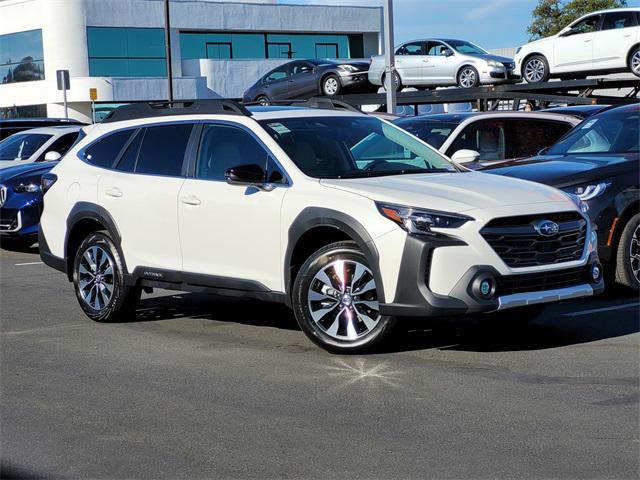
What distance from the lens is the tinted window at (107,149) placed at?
9.34m

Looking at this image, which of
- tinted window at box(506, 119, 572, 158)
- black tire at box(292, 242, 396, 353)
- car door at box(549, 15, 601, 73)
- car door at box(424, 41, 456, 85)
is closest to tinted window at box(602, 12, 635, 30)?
car door at box(549, 15, 601, 73)

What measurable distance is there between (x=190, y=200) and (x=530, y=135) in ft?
21.6

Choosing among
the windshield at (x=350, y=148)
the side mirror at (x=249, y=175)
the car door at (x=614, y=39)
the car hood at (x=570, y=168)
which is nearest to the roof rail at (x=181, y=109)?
the windshield at (x=350, y=148)

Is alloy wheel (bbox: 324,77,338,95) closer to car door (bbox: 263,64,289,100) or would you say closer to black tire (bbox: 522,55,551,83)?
car door (bbox: 263,64,289,100)

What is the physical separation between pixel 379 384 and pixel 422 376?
34 cm

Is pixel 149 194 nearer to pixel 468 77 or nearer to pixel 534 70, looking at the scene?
pixel 534 70

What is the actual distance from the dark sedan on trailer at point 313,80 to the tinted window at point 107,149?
16.9m

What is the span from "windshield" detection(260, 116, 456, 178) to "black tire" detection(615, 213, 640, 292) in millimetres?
1974

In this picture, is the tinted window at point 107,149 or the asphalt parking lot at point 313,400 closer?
the asphalt parking lot at point 313,400

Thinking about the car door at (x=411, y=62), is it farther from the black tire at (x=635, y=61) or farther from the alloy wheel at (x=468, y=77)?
the black tire at (x=635, y=61)

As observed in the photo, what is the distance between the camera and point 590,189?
31.4 feet

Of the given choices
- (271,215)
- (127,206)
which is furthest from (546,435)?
(127,206)

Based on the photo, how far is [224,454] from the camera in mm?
5266

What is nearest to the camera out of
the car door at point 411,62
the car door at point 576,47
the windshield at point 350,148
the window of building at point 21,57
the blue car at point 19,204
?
the windshield at point 350,148
